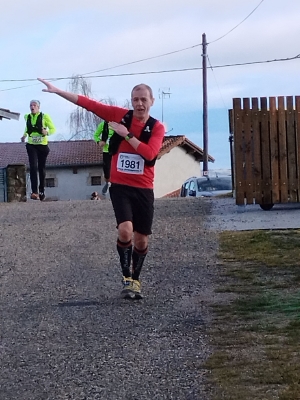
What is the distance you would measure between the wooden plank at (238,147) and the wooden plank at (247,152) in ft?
0.19

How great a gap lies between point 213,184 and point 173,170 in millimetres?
29877

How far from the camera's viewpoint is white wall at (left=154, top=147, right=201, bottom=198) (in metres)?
53.5

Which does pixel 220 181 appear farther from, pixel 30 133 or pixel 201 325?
pixel 201 325

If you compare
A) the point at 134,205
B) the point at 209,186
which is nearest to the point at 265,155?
the point at 134,205

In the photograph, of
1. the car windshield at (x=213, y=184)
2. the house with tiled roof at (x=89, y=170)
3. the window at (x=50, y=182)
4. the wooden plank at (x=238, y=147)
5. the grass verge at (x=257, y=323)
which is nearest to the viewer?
the grass verge at (x=257, y=323)

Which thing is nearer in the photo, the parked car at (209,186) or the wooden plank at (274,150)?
the wooden plank at (274,150)

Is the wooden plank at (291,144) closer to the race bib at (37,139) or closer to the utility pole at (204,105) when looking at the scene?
the race bib at (37,139)

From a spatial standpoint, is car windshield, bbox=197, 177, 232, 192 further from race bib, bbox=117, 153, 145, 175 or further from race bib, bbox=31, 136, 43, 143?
race bib, bbox=117, 153, 145, 175

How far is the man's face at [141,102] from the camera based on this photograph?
7.91 metres

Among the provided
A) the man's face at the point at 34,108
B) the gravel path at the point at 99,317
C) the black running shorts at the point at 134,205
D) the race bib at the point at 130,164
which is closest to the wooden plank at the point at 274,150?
the gravel path at the point at 99,317

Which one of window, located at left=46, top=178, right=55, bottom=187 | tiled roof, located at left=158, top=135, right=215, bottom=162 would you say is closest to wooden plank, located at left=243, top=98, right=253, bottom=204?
tiled roof, located at left=158, top=135, right=215, bottom=162

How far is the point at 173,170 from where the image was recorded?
54.6m

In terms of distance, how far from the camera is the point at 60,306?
25.6 ft

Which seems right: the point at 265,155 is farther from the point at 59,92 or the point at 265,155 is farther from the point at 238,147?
the point at 59,92
